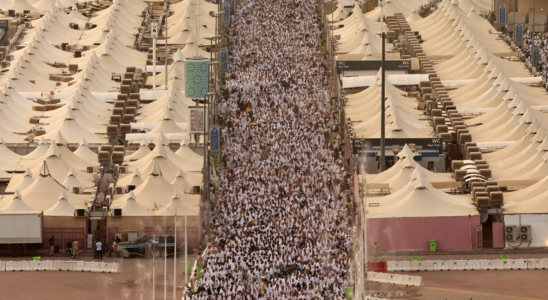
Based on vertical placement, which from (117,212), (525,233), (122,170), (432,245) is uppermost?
(122,170)

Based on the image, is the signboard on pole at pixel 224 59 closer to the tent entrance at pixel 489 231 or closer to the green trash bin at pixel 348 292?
the tent entrance at pixel 489 231

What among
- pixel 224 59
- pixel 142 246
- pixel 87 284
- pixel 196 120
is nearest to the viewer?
pixel 87 284

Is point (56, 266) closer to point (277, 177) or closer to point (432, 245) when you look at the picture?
point (432, 245)

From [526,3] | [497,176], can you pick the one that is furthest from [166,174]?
[526,3]

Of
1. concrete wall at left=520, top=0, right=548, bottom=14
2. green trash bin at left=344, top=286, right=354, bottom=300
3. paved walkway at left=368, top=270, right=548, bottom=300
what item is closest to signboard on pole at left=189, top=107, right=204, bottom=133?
paved walkway at left=368, top=270, right=548, bottom=300

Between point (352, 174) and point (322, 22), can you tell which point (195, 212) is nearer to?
point (352, 174)

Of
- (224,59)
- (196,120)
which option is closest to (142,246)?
(196,120)

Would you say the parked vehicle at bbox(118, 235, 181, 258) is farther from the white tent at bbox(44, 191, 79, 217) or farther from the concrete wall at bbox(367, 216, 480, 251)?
the concrete wall at bbox(367, 216, 480, 251)
